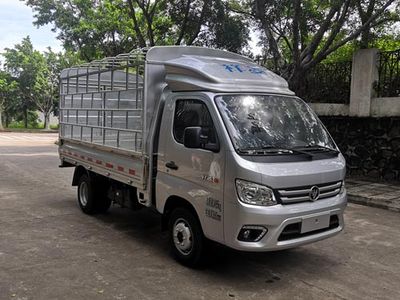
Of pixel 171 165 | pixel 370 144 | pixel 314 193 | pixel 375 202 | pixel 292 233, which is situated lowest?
pixel 375 202

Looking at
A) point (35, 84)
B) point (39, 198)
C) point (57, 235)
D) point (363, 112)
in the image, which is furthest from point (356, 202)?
point (35, 84)

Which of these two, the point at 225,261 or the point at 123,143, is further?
the point at 123,143

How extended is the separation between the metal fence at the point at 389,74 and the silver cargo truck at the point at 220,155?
5913 millimetres

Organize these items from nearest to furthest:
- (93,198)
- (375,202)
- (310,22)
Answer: (93,198) → (375,202) → (310,22)

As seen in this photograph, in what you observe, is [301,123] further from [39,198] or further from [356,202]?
[39,198]

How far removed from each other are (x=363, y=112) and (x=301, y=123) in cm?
642

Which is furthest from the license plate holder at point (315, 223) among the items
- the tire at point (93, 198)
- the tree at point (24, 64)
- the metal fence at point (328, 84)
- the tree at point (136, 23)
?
the tree at point (24, 64)

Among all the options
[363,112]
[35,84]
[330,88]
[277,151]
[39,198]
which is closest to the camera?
[277,151]

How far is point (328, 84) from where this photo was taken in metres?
12.0

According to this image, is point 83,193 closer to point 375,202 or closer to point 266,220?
point 266,220

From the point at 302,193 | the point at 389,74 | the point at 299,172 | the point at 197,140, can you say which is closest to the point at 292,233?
the point at 302,193

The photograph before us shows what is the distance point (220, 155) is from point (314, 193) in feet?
3.54

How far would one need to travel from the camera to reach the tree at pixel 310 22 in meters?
11.2

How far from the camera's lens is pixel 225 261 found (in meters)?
5.12
